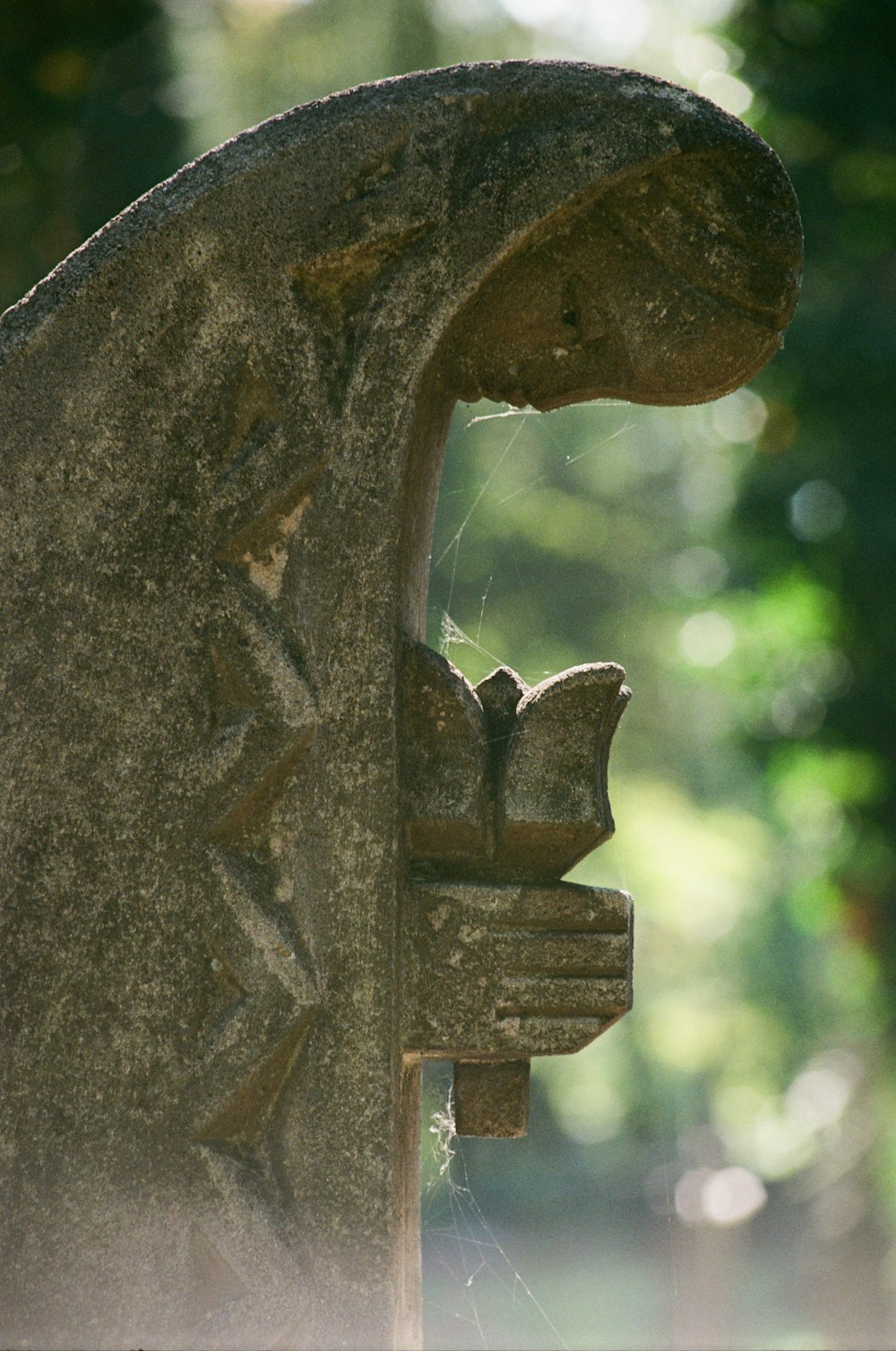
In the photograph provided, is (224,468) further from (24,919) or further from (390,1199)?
(390,1199)

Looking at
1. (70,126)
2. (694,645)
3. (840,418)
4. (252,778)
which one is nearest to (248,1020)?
(252,778)

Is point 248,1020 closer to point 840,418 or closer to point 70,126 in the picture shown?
point 840,418

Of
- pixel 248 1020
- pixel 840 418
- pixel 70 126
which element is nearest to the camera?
pixel 248 1020

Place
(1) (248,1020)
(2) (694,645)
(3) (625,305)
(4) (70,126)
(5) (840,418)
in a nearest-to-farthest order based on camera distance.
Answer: (1) (248,1020) → (3) (625,305) → (4) (70,126) → (5) (840,418) → (2) (694,645)

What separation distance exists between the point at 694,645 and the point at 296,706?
7187mm

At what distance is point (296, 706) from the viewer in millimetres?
1455

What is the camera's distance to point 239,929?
1.42 m

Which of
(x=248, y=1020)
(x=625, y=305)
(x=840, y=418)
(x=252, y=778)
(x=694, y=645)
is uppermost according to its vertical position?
(x=694, y=645)

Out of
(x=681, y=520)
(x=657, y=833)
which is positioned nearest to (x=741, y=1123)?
(x=657, y=833)

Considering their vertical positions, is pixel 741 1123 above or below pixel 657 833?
below

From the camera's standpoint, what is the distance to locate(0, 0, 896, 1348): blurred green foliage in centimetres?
528

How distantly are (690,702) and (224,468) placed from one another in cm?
1117

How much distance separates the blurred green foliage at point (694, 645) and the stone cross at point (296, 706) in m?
0.55

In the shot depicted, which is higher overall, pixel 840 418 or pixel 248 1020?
pixel 840 418
